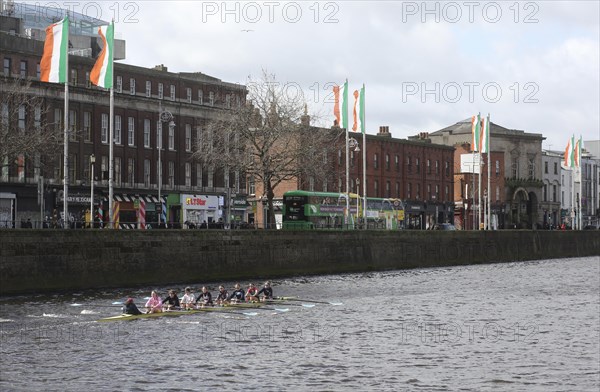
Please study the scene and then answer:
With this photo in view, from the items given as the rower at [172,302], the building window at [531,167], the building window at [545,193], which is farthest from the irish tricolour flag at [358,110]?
the building window at [545,193]

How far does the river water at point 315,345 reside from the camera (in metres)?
33.7

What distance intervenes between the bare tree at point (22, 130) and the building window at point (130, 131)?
986 centimetres

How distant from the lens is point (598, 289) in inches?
2864

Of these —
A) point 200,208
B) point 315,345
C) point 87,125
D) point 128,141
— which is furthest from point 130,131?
point 315,345

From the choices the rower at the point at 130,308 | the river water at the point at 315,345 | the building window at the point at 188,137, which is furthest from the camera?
the building window at the point at 188,137

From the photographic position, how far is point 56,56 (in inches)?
2290

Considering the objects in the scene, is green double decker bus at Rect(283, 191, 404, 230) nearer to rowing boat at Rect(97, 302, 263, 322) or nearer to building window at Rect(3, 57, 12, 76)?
building window at Rect(3, 57, 12, 76)

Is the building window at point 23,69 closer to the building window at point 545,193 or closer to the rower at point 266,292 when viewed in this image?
the rower at point 266,292

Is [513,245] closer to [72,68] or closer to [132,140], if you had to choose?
[132,140]

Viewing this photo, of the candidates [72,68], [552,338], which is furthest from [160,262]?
[72,68]

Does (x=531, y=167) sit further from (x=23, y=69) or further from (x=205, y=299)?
(x=205, y=299)

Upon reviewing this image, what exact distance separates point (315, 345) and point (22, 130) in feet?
155

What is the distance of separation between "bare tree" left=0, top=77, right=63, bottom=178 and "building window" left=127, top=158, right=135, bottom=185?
10103mm

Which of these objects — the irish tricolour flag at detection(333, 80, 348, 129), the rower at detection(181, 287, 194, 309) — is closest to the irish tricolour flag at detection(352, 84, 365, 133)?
the irish tricolour flag at detection(333, 80, 348, 129)
